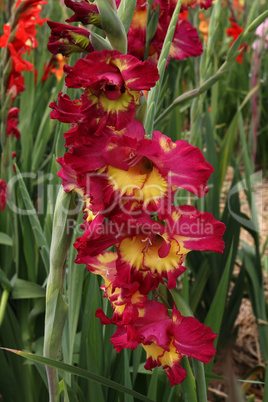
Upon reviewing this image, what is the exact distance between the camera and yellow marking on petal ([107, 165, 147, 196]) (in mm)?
389

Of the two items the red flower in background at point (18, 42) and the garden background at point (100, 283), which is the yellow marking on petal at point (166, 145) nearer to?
the garden background at point (100, 283)

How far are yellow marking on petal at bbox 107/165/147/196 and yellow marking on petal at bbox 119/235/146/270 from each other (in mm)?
43

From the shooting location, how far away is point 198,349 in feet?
1.30

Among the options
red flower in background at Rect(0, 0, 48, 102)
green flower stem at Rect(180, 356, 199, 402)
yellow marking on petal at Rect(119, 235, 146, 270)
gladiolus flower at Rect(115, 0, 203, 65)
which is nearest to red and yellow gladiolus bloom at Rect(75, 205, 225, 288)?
yellow marking on petal at Rect(119, 235, 146, 270)

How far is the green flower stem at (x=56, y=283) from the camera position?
48 cm

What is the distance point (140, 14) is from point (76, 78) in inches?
12.0

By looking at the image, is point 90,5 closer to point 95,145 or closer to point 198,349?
point 95,145

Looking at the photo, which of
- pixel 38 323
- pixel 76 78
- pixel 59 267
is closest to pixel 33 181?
pixel 38 323

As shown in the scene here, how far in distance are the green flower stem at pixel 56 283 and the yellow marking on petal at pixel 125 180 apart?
10cm

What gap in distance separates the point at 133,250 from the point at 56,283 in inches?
5.7

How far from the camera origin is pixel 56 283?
0.50 metres

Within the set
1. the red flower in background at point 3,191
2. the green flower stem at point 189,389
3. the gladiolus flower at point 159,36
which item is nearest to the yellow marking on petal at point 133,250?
the green flower stem at point 189,389

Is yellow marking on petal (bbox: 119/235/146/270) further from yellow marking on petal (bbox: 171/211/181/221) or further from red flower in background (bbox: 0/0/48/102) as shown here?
red flower in background (bbox: 0/0/48/102)

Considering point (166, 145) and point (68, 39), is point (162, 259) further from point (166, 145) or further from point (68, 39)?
point (68, 39)
